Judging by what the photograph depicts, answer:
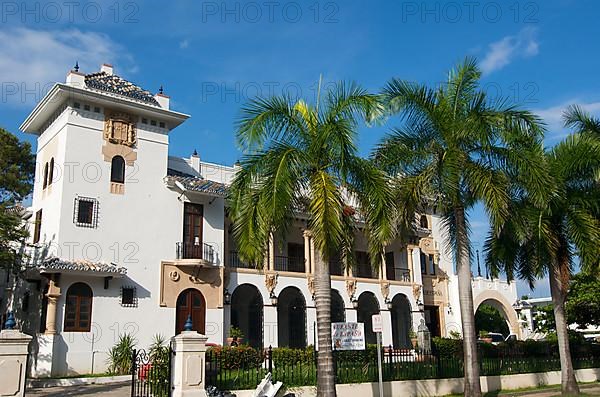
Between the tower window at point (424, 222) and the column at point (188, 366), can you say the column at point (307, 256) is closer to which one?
A: the tower window at point (424, 222)

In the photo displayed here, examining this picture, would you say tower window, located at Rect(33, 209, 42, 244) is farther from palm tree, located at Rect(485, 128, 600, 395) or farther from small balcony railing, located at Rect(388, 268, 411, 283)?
small balcony railing, located at Rect(388, 268, 411, 283)

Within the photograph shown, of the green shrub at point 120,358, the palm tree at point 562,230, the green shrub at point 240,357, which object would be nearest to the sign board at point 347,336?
the green shrub at point 240,357

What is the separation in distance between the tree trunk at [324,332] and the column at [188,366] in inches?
116

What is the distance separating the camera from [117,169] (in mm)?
25141

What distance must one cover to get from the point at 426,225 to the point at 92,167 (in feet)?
73.1

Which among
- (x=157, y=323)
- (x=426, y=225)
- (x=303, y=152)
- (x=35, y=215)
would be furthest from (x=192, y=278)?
(x=426, y=225)

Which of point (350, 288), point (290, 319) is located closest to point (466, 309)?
point (350, 288)

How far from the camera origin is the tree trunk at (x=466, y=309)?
15367 mm

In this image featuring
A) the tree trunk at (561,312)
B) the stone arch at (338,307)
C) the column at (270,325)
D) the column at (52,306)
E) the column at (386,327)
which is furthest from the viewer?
the column at (386,327)

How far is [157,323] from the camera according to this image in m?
24.3

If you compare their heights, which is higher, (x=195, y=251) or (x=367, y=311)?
(x=195, y=251)

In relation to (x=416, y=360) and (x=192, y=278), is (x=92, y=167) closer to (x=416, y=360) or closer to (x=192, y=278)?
(x=192, y=278)

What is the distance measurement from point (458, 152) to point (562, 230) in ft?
21.3

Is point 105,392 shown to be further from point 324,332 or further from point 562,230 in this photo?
point 562,230
